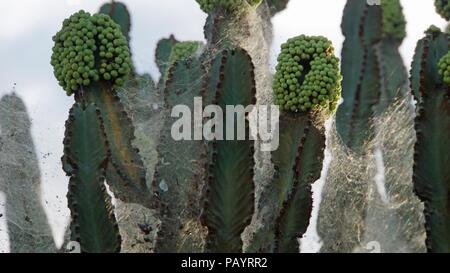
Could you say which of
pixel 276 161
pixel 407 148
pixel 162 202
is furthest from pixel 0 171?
pixel 407 148

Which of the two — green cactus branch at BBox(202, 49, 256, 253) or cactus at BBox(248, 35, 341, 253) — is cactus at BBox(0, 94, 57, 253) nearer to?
green cactus branch at BBox(202, 49, 256, 253)

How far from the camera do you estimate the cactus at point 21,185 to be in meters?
7.26

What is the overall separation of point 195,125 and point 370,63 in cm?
223

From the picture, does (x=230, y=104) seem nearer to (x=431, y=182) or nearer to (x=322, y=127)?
(x=322, y=127)

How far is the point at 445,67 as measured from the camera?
6633 millimetres

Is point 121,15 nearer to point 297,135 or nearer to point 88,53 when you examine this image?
point 88,53

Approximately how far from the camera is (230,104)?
654 cm

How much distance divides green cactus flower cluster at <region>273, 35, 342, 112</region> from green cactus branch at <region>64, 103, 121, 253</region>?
125 centimetres

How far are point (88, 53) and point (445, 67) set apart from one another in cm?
215

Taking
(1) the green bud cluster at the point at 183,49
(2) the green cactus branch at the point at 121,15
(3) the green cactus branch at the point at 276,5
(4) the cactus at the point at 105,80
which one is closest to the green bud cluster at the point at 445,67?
(4) the cactus at the point at 105,80

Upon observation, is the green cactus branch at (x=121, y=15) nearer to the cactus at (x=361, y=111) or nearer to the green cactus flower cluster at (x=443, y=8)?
the cactus at (x=361, y=111)

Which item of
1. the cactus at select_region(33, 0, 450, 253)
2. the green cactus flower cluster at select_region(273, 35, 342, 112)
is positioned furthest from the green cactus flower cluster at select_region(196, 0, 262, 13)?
the green cactus flower cluster at select_region(273, 35, 342, 112)

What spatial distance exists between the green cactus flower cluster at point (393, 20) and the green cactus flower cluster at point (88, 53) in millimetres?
3301

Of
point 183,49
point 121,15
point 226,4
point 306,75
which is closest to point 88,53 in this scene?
point 226,4
